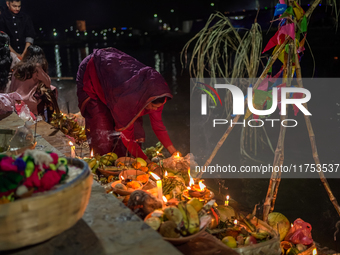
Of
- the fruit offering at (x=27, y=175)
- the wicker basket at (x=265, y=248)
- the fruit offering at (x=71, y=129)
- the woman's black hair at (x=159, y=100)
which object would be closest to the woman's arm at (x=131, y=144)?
the woman's black hair at (x=159, y=100)

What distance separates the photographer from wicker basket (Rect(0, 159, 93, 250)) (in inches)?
37.1

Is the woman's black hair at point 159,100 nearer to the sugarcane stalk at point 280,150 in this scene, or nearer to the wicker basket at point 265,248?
the sugarcane stalk at point 280,150

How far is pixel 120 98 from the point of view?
3006mm

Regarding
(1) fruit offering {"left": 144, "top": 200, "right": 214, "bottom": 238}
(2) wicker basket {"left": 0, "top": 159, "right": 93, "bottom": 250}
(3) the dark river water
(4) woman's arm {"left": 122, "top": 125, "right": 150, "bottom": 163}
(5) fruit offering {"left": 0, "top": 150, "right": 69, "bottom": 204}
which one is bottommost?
(3) the dark river water

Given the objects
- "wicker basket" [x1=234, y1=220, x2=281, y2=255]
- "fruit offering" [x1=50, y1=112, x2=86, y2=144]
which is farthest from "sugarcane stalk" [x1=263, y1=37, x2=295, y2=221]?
"fruit offering" [x1=50, y1=112, x2=86, y2=144]

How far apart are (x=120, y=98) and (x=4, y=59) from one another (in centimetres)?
215

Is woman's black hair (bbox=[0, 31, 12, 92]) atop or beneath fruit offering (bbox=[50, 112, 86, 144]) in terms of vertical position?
atop

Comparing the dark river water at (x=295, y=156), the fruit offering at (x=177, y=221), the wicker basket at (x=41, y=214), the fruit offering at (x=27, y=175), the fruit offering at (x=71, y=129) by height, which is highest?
the fruit offering at (x=27, y=175)

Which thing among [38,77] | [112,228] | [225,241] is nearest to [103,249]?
[112,228]

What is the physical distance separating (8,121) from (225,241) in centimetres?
233

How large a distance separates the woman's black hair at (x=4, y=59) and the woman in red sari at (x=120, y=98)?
1.28m

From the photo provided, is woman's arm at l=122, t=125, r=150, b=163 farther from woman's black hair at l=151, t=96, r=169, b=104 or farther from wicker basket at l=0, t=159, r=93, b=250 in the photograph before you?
wicker basket at l=0, t=159, r=93, b=250

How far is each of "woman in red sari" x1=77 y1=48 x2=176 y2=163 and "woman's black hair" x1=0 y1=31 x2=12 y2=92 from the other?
128cm

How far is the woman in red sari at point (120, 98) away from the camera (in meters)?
2.95
